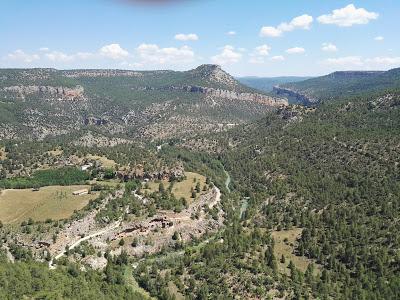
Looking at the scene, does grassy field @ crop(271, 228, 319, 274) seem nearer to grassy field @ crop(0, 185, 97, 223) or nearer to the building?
grassy field @ crop(0, 185, 97, 223)

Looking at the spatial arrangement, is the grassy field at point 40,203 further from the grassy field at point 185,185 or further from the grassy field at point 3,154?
the grassy field at point 3,154

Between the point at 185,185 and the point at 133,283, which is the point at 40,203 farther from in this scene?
the point at 185,185

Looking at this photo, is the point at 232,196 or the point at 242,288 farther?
the point at 232,196

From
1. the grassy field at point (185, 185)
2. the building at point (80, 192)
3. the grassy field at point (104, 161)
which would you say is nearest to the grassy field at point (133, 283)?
the building at point (80, 192)

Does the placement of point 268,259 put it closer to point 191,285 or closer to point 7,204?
point 191,285

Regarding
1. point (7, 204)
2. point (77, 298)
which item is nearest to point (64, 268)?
point (77, 298)

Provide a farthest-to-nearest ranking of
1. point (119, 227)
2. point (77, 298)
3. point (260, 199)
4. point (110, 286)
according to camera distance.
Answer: point (260, 199) < point (119, 227) < point (110, 286) < point (77, 298)

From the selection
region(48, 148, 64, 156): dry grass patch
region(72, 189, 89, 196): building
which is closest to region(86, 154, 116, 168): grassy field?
region(48, 148, 64, 156): dry grass patch
